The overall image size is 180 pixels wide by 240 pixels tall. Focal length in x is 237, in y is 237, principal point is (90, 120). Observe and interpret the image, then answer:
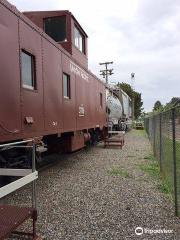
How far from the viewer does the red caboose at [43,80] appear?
3.87 m

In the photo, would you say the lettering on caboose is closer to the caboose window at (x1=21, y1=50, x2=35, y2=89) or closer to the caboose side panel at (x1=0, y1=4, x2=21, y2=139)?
the caboose window at (x1=21, y1=50, x2=35, y2=89)

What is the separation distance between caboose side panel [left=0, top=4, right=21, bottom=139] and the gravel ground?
1467 millimetres

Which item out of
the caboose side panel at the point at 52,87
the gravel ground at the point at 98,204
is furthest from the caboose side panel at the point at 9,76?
the gravel ground at the point at 98,204

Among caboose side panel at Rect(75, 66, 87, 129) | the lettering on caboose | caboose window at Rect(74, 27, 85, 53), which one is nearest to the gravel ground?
caboose side panel at Rect(75, 66, 87, 129)

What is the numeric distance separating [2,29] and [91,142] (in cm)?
832

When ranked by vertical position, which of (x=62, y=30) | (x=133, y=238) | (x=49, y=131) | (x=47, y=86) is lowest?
(x=133, y=238)

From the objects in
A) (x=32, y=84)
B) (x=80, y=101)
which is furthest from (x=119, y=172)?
(x=32, y=84)

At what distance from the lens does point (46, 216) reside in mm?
3709

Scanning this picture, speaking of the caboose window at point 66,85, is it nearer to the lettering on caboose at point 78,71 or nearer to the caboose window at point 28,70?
the lettering on caboose at point 78,71

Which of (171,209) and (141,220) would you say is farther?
(171,209)

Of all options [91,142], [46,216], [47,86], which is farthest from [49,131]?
[91,142]

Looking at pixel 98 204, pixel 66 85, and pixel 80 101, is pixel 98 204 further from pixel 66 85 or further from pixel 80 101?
pixel 80 101

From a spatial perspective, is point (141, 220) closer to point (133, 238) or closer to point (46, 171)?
point (133, 238)

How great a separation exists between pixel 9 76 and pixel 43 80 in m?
1.31
